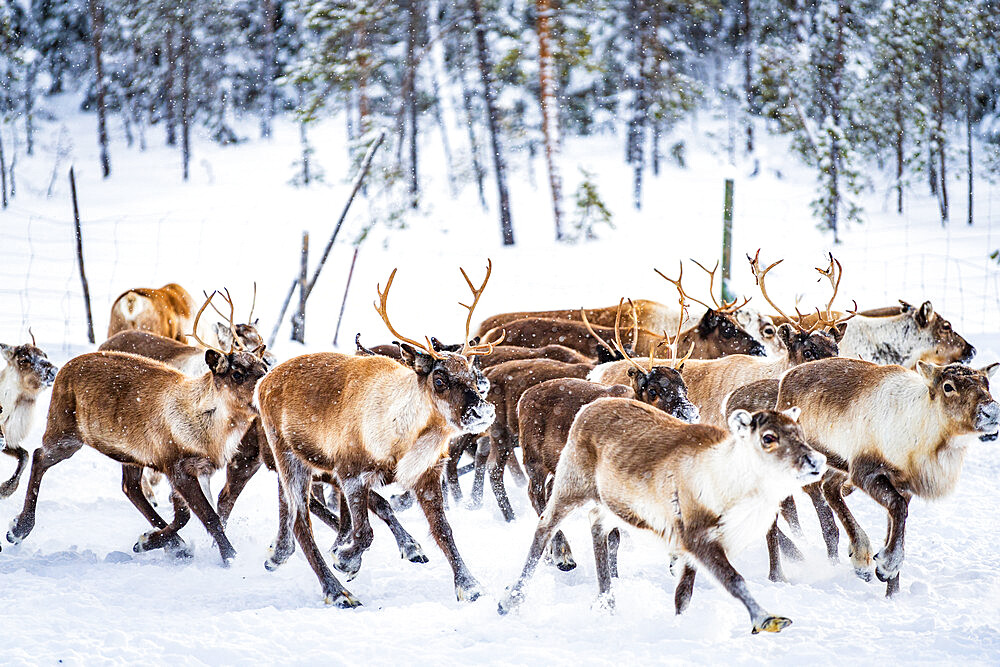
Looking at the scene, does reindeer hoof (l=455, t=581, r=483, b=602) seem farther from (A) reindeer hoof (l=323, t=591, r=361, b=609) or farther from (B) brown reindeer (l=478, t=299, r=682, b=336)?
(B) brown reindeer (l=478, t=299, r=682, b=336)

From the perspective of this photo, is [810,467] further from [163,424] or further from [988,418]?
[163,424]

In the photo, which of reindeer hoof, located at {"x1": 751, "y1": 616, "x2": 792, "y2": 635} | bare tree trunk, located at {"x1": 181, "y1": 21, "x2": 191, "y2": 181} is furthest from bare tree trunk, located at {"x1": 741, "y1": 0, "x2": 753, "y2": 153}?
reindeer hoof, located at {"x1": 751, "y1": 616, "x2": 792, "y2": 635}

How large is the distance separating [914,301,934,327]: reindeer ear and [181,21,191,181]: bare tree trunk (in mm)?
26565

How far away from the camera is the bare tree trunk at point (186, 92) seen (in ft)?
102

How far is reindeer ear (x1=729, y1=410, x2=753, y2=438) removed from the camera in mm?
4211

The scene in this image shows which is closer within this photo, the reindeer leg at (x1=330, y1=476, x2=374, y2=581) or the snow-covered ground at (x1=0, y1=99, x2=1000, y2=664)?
the snow-covered ground at (x1=0, y1=99, x2=1000, y2=664)

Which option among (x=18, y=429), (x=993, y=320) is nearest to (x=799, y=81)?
(x=993, y=320)

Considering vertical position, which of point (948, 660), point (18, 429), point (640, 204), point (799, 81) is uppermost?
point (799, 81)

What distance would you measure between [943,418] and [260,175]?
2860cm

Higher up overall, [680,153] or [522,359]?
[680,153]

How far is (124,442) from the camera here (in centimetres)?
618

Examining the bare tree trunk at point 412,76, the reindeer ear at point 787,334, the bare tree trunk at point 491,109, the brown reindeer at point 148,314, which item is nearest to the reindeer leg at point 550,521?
the reindeer ear at point 787,334

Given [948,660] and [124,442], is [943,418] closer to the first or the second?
[948,660]

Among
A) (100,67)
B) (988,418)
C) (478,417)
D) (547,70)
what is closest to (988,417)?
(988,418)
